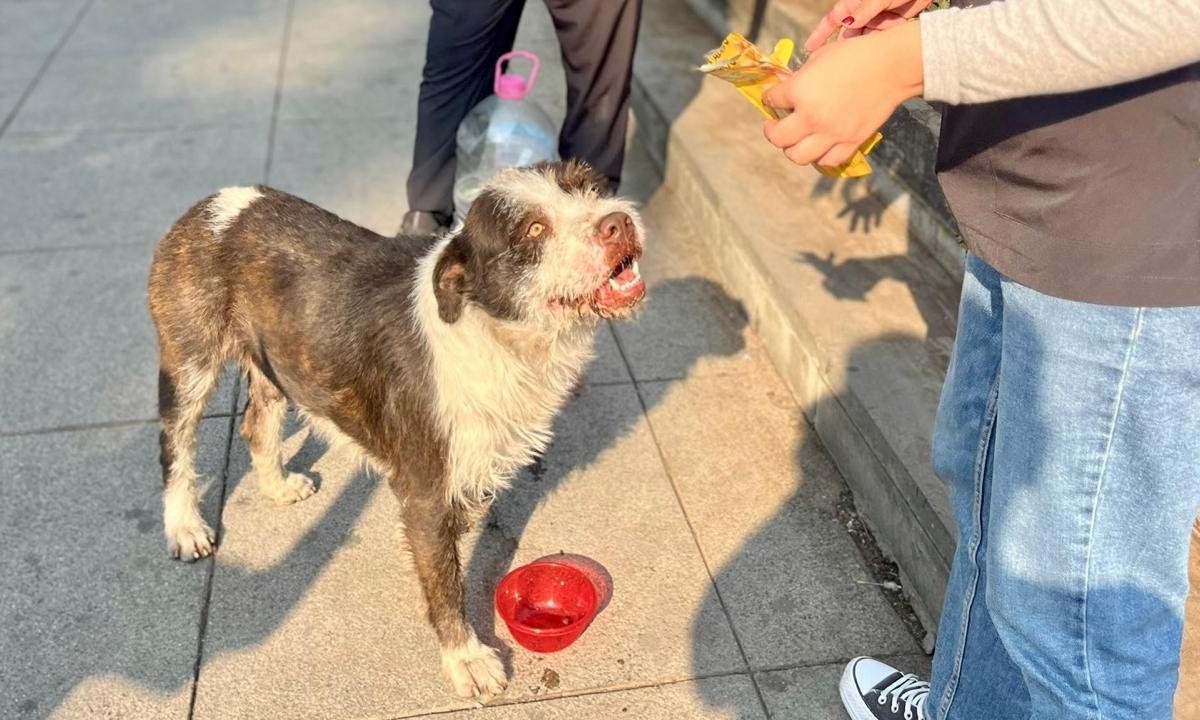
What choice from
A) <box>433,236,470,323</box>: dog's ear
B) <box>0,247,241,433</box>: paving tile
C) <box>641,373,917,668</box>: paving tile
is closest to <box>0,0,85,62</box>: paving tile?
<box>0,247,241,433</box>: paving tile

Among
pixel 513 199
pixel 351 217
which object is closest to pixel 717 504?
pixel 513 199

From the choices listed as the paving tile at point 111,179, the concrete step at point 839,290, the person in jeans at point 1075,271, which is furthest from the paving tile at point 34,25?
the person in jeans at point 1075,271

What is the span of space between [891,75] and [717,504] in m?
2.66

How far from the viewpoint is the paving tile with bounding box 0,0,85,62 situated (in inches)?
338

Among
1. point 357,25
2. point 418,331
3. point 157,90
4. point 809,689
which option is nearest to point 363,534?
point 418,331

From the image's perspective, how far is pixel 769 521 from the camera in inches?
160

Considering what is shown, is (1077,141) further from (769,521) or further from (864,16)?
(769,521)

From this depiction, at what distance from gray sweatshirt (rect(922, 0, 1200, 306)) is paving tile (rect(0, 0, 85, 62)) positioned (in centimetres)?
846

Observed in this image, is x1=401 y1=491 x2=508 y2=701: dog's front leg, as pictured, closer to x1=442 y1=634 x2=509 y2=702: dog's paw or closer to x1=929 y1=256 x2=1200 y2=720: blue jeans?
x1=442 y1=634 x2=509 y2=702: dog's paw

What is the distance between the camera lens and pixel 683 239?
6.04 meters

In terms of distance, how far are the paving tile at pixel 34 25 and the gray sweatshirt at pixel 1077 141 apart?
8.46m

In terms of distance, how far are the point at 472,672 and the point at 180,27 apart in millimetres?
7567

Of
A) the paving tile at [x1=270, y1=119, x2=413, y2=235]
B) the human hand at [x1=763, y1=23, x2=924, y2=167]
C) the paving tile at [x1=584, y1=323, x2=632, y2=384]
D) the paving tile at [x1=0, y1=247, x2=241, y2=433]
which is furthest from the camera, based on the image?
the paving tile at [x1=270, y1=119, x2=413, y2=235]

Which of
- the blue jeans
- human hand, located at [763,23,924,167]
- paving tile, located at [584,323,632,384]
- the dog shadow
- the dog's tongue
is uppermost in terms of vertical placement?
human hand, located at [763,23,924,167]
